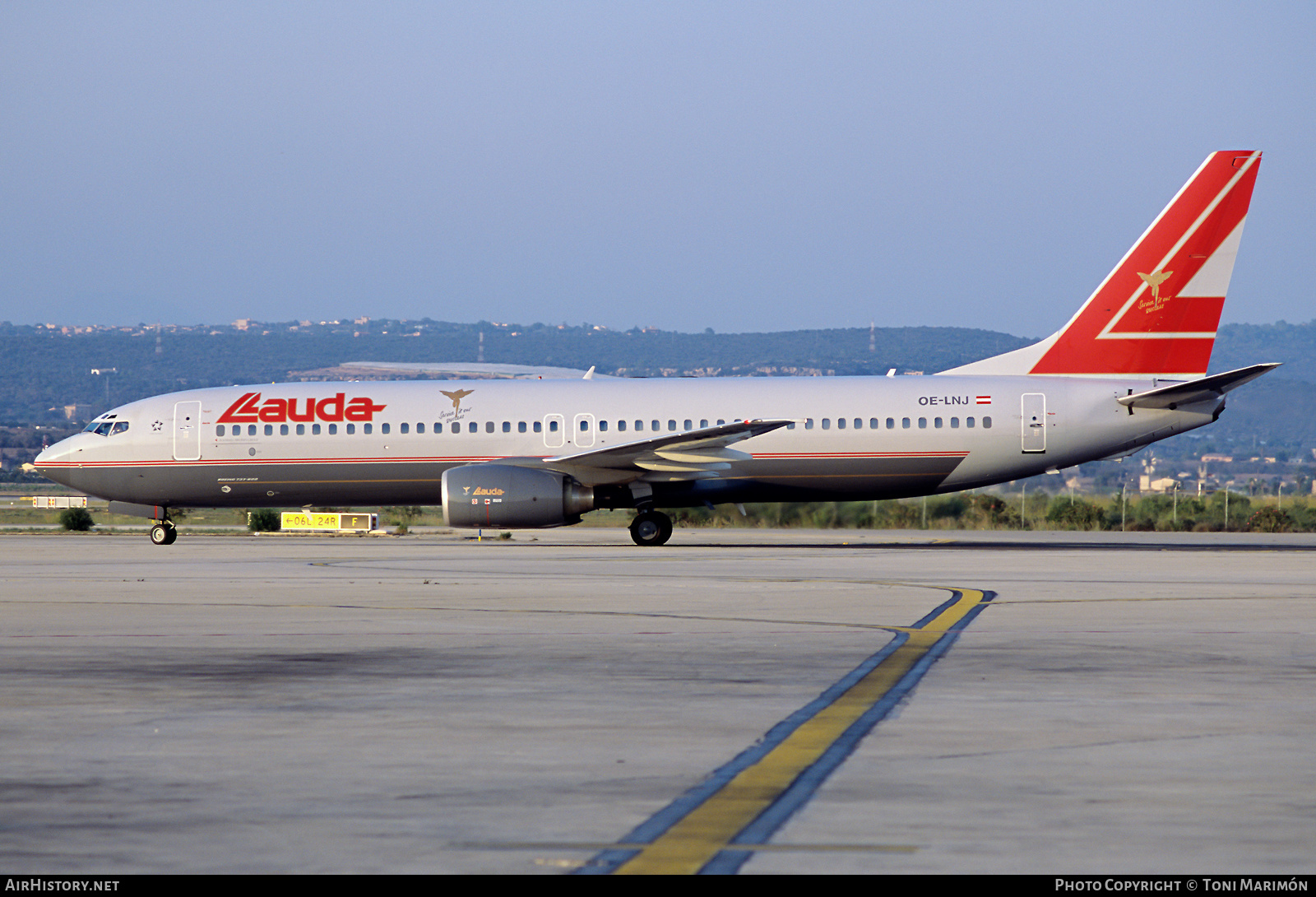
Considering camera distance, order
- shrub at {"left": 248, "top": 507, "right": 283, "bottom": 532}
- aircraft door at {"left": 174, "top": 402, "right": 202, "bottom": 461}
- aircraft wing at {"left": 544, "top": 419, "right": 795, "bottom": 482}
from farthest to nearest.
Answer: shrub at {"left": 248, "top": 507, "right": 283, "bottom": 532}, aircraft door at {"left": 174, "top": 402, "right": 202, "bottom": 461}, aircraft wing at {"left": 544, "top": 419, "right": 795, "bottom": 482}

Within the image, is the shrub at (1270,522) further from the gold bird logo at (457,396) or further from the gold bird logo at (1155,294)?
the gold bird logo at (457,396)

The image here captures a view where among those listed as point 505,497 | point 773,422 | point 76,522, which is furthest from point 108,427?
point 773,422

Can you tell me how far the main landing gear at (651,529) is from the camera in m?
30.8

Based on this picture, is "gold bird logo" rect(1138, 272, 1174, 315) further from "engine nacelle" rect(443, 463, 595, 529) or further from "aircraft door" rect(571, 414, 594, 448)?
"engine nacelle" rect(443, 463, 595, 529)

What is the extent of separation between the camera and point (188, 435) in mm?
31250

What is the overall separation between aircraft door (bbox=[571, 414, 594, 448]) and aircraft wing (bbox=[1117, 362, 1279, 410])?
10526 millimetres

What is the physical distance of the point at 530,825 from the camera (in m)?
5.91

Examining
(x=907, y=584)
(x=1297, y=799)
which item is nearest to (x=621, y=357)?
(x=907, y=584)

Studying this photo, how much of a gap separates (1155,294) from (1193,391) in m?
2.42

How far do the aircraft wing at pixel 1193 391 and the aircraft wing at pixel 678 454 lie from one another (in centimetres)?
692

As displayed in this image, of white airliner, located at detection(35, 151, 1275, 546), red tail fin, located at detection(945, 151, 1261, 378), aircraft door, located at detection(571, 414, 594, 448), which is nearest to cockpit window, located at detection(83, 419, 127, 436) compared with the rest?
white airliner, located at detection(35, 151, 1275, 546)

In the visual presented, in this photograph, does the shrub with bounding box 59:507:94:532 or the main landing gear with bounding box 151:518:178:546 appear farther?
the shrub with bounding box 59:507:94:532

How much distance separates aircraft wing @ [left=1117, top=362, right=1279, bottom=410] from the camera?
28047 millimetres
